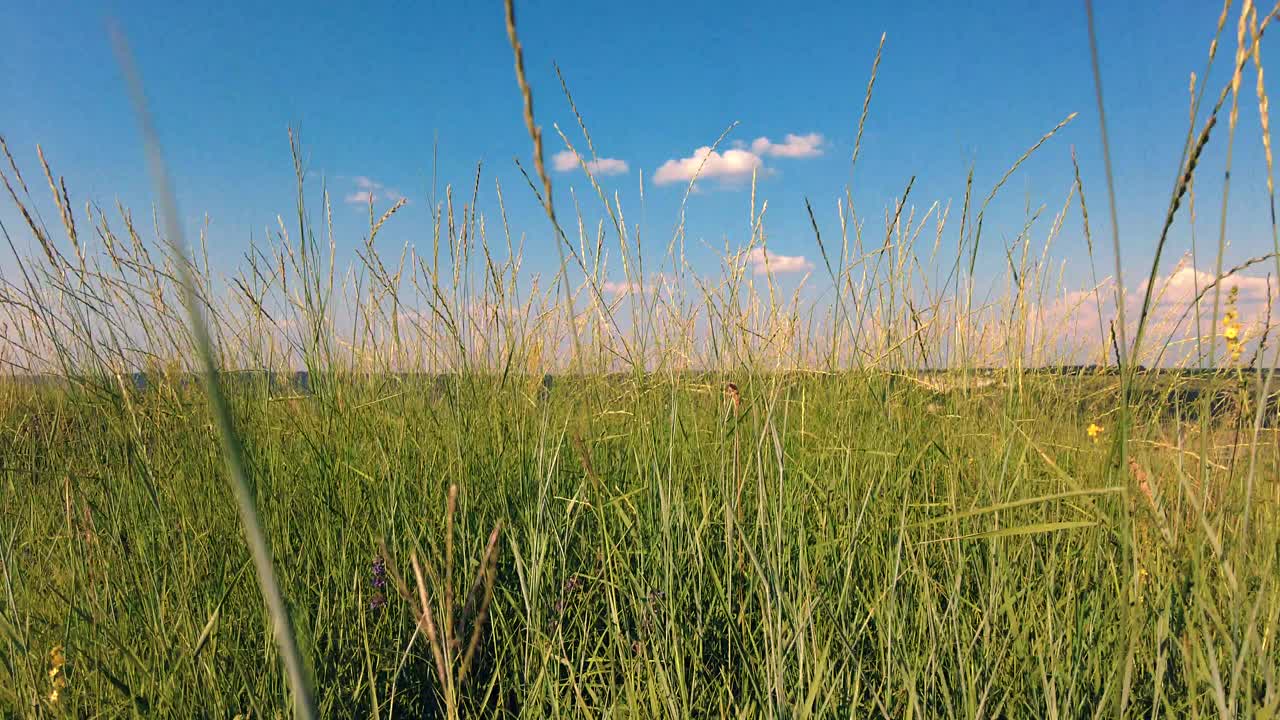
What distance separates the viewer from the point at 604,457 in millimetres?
2125

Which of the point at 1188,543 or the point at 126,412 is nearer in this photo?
the point at 1188,543

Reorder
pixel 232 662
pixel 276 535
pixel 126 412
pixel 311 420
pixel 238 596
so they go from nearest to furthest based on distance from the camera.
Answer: pixel 232 662
pixel 238 596
pixel 276 535
pixel 126 412
pixel 311 420

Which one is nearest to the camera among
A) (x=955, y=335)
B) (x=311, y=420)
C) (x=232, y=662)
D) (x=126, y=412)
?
(x=232, y=662)

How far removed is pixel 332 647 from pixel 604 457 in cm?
93

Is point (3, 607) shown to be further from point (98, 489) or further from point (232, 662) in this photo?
point (232, 662)

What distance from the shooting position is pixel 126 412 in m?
1.72

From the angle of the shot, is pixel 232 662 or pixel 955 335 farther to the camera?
pixel 955 335

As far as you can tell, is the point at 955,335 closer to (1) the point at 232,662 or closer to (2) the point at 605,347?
(2) the point at 605,347

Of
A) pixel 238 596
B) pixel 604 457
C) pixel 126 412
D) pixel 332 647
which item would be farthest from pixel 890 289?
pixel 126 412

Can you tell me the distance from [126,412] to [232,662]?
0.76 metres

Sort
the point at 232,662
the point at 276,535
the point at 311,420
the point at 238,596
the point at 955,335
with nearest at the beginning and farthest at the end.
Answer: the point at 232,662, the point at 238,596, the point at 276,535, the point at 955,335, the point at 311,420

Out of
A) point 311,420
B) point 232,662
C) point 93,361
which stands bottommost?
point 232,662

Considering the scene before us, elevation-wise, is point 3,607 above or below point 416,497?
below

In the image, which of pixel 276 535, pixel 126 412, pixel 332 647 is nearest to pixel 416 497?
pixel 276 535
